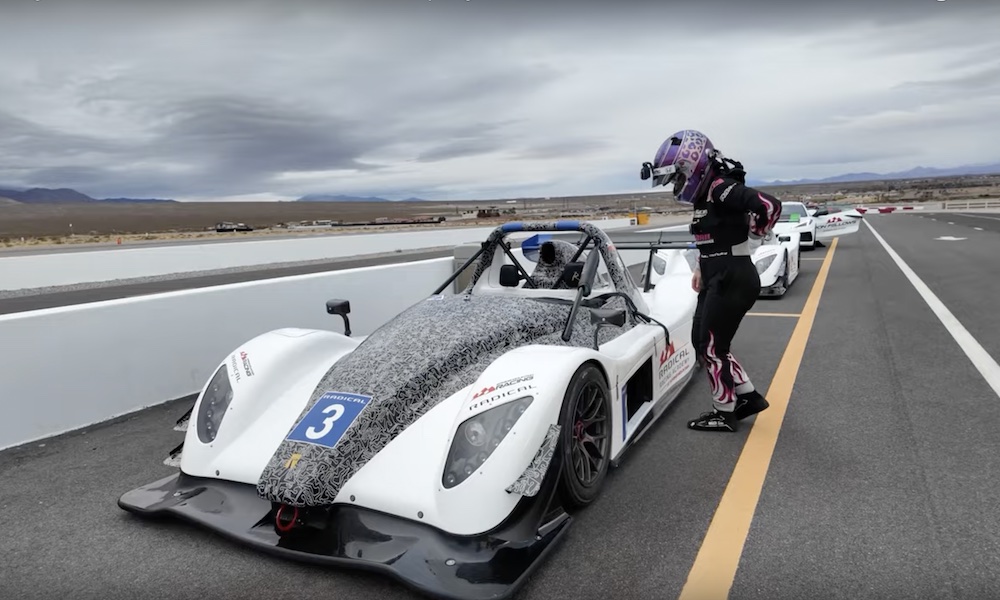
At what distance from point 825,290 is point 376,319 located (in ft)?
24.2

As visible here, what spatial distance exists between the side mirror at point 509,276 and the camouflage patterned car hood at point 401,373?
1.79 feet

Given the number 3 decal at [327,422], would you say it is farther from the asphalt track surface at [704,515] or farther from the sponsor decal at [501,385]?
the sponsor decal at [501,385]

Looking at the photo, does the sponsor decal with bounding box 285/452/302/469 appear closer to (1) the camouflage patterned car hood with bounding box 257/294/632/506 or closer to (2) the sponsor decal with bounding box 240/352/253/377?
(1) the camouflage patterned car hood with bounding box 257/294/632/506

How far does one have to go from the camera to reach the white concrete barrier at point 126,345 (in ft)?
15.8

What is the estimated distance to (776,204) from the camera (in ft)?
13.9

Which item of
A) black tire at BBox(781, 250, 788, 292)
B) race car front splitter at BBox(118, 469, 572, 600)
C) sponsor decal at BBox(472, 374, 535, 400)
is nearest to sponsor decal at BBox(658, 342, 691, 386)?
sponsor decal at BBox(472, 374, 535, 400)

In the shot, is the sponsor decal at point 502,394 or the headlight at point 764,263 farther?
the headlight at point 764,263

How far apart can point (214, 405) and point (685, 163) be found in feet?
10.1

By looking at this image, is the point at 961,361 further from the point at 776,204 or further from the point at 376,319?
the point at 376,319

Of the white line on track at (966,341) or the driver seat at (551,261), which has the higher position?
the driver seat at (551,261)

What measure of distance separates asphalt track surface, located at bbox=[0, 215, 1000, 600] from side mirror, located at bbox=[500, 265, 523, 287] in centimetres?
142

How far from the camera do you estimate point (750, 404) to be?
14.8 feet

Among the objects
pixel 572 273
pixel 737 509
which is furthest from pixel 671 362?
pixel 737 509

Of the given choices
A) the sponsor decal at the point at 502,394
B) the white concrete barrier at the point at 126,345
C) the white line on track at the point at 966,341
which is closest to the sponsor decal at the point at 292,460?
the sponsor decal at the point at 502,394
